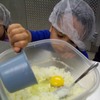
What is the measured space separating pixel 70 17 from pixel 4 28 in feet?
1.57

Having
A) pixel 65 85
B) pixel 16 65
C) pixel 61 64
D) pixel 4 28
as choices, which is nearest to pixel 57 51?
pixel 61 64

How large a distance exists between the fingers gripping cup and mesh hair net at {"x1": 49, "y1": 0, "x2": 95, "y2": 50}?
0.33 meters

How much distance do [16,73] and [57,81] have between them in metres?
0.17

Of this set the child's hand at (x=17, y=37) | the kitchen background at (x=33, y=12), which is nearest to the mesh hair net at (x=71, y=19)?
the child's hand at (x=17, y=37)

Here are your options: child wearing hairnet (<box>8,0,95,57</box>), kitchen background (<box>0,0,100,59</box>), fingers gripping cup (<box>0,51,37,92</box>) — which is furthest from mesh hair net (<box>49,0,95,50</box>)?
kitchen background (<box>0,0,100,59</box>)

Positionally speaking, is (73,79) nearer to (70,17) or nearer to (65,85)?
(65,85)

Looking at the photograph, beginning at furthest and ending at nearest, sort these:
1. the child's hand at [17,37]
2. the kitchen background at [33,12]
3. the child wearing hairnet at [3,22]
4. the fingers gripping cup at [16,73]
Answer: the kitchen background at [33,12] → the child wearing hairnet at [3,22] → the child's hand at [17,37] → the fingers gripping cup at [16,73]

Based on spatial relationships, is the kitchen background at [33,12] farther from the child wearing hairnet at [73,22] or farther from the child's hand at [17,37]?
the child's hand at [17,37]

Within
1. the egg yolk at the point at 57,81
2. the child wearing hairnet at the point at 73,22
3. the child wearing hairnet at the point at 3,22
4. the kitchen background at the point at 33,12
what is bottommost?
the kitchen background at the point at 33,12

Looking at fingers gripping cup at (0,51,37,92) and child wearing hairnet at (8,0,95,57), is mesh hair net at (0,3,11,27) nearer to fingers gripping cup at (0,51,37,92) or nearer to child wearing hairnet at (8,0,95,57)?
child wearing hairnet at (8,0,95,57)

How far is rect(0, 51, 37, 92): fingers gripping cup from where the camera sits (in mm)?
443

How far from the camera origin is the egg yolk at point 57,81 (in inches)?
22.5

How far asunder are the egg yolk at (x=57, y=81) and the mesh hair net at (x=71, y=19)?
0.20 m

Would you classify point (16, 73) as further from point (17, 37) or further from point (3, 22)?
point (3, 22)
